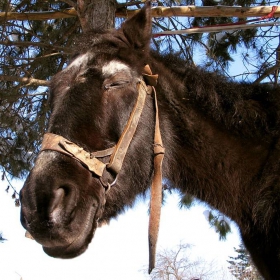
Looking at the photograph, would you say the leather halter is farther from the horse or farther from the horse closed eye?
the horse closed eye

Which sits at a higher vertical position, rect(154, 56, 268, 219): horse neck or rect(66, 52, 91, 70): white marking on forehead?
rect(66, 52, 91, 70): white marking on forehead

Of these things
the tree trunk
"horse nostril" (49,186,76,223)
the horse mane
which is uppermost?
the tree trunk

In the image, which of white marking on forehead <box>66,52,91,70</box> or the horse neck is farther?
the horse neck

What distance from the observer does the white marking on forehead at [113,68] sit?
2.68 metres

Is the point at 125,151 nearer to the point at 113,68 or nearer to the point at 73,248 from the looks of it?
the point at 113,68

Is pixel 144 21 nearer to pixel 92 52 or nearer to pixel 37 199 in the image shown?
pixel 92 52

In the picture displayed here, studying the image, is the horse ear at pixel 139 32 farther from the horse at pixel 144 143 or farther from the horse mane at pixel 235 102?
the horse mane at pixel 235 102

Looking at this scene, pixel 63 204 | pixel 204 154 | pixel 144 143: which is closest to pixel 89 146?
pixel 63 204

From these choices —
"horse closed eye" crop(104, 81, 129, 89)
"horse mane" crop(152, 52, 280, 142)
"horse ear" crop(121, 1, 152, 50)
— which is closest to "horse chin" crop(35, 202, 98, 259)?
"horse closed eye" crop(104, 81, 129, 89)

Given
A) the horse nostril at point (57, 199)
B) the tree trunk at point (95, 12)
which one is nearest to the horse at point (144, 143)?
the horse nostril at point (57, 199)

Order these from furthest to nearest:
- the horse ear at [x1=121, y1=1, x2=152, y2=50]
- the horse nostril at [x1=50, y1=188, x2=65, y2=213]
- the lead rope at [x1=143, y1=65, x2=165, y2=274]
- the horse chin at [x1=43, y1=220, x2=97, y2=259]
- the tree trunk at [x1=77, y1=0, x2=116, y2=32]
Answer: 1. the tree trunk at [x1=77, y1=0, x2=116, y2=32]
2. the horse ear at [x1=121, y1=1, x2=152, y2=50]
3. the lead rope at [x1=143, y1=65, x2=165, y2=274]
4. the horse chin at [x1=43, y1=220, x2=97, y2=259]
5. the horse nostril at [x1=50, y1=188, x2=65, y2=213]

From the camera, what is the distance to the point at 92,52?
111 inches

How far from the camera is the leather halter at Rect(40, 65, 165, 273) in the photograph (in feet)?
7.64

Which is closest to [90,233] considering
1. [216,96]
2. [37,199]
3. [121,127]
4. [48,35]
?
[37,199]
